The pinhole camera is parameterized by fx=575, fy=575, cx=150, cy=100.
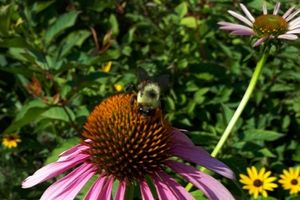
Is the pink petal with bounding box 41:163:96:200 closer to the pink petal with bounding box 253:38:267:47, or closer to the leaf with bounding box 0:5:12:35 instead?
the pink petal with bounding box 253:38:267:47

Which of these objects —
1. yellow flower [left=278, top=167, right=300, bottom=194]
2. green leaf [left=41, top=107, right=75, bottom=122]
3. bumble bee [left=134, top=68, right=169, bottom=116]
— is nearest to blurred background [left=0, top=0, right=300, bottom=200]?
green leaf [left=41, top=107, right=75, bottom=122]

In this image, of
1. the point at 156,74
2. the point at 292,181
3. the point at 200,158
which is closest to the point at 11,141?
the point at 156,74

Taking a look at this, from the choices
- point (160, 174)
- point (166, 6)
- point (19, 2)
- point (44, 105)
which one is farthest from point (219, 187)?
point (166, 6)

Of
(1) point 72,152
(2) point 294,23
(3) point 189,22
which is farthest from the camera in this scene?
(3) point 189,22

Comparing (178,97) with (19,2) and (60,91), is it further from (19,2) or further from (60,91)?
(19,2)

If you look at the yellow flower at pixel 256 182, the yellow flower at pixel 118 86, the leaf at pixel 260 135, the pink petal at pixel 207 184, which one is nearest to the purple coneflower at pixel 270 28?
the leaf at pixel 260 135

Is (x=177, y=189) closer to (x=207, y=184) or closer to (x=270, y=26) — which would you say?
(x=207, y=184)

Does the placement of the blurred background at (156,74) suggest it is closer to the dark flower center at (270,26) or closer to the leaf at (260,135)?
the leaf at (260,135)
